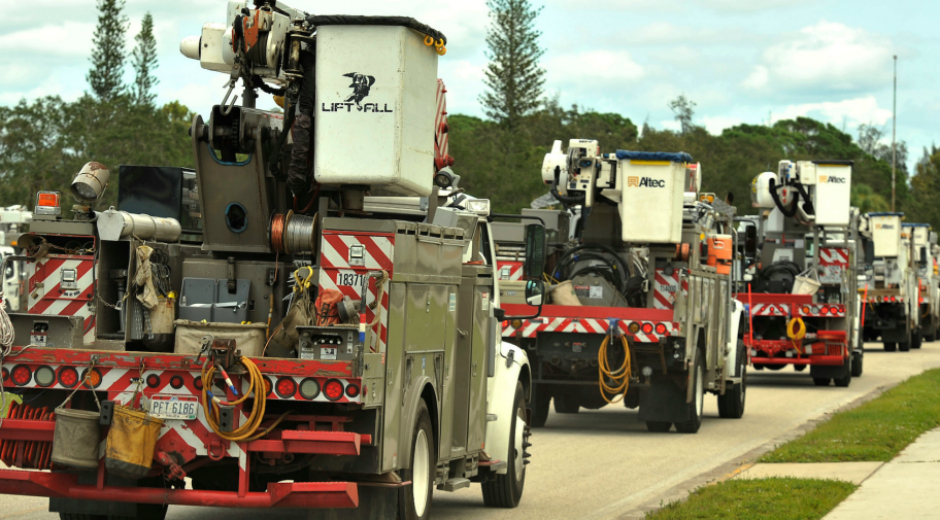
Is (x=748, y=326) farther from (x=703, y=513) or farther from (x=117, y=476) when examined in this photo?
(x=117, y=476)

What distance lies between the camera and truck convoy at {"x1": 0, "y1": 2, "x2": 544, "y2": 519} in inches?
307

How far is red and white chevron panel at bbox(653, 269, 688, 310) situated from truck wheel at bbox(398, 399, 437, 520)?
8.54 meters

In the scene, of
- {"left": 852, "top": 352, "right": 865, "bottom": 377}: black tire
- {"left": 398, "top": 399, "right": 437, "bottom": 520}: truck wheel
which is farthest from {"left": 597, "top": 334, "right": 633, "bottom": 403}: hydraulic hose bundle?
{"left": 852, "top": 352, "right": 865, "bottom": 377}: black tire

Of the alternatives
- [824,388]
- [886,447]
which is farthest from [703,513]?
[824,388]

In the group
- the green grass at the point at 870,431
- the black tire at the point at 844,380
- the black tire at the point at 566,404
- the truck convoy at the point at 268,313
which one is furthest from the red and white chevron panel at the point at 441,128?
the black tire at the point at 844,380

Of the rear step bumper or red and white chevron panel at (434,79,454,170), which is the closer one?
the rear step bumper

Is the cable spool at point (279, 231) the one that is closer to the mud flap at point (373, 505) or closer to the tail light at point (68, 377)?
the tail light at point (68, 377)

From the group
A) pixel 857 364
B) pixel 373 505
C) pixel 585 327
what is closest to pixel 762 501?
pixel 373 505

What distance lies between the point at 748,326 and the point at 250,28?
17.4 m

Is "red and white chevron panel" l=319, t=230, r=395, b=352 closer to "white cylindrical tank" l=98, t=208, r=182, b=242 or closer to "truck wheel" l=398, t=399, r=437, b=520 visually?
"truck wheel" l=398, t=399, r=437, b=520

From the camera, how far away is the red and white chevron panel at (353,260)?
8070 mm

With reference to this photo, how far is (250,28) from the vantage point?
29.3 ft

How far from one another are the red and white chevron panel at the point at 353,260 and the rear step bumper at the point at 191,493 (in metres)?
0.91

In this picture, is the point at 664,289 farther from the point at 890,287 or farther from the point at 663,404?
the point at 890,287
